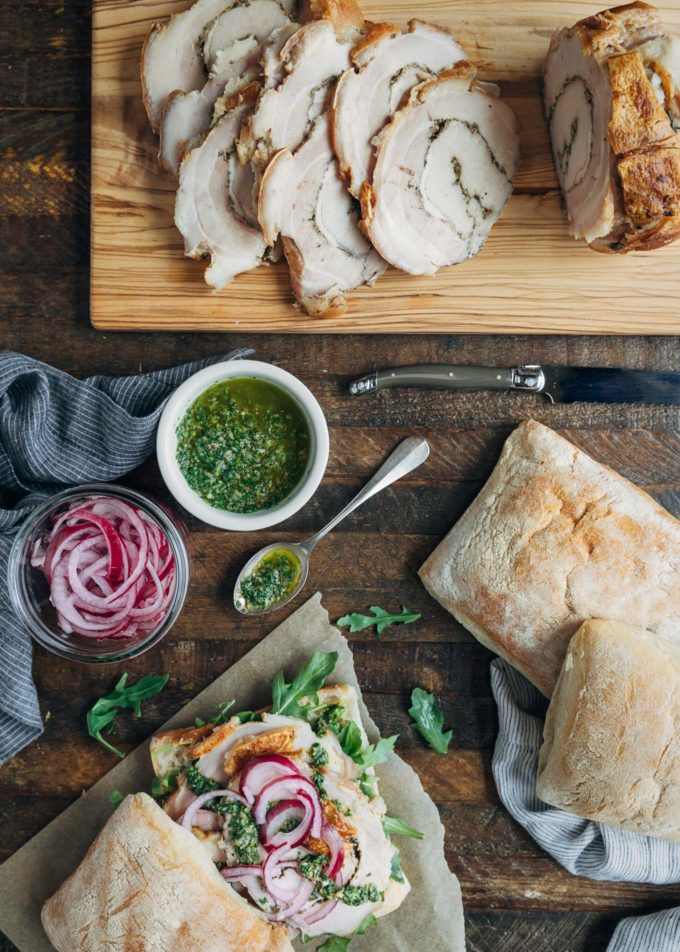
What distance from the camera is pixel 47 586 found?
2.85 metres

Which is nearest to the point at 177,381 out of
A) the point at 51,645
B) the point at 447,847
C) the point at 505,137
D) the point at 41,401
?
the point at 41,401

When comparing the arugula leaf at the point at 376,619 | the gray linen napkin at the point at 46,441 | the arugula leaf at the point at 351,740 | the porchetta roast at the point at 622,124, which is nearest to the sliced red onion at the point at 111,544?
the gray linen napkin at the point at 46,441

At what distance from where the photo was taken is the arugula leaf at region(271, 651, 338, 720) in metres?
2.83

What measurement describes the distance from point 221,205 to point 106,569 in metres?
1.23

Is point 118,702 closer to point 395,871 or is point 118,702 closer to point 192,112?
point 395,871

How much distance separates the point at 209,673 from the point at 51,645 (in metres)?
0.55

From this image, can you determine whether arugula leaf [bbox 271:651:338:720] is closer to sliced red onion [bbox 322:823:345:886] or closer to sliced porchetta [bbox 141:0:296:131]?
sliced red onion [bbox 322:823:345:886]

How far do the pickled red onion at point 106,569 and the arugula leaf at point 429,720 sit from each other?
36.4 inches

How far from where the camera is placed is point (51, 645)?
2.79m

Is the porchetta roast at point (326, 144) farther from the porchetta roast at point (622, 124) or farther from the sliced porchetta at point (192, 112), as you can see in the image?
the porchetta roast at point (622, 124)

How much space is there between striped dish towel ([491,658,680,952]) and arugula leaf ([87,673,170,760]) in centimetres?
119

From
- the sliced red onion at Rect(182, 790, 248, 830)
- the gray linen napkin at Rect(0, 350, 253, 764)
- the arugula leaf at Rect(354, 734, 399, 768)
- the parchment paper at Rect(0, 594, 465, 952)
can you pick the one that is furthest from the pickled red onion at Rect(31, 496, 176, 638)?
the arugula leaf at Rect(354, 734, 399, 768)

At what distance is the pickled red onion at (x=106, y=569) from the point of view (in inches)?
107

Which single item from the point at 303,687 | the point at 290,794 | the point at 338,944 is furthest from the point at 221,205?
the point at 338,944
